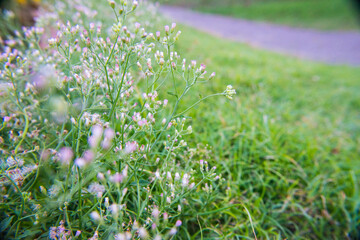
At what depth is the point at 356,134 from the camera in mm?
3449

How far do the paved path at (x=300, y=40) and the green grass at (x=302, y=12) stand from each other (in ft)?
3.84

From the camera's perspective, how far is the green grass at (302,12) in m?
14.0

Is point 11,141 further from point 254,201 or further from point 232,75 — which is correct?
point 232,75

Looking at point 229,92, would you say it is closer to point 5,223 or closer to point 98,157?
point 98,157

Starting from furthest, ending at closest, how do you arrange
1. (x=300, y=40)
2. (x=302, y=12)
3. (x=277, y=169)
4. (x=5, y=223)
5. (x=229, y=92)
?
(x=302, y=12) < (x=300, y=40) < (x=277, y=169) < (x=229, y=92) < (x=5, y=223)

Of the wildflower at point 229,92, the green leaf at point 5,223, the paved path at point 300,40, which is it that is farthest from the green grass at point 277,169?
the paved path at point 300,40

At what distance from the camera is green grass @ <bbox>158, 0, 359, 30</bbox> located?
13953 mm

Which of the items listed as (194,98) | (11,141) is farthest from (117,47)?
(194,98)

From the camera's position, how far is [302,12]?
15953 millimetres

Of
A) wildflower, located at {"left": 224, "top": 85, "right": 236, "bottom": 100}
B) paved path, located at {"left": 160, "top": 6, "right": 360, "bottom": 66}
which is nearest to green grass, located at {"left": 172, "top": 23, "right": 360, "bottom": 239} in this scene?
A: wildflower, located at {"left": 224, "top": 85, "right": 236, "bottom": 100}

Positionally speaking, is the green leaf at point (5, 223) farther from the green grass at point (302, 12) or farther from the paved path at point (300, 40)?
the green grass at point (302, 12)

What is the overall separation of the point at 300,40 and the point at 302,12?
582 centimetres

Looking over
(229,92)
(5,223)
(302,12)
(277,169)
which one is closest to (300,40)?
(302,12)

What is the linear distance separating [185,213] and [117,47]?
3.65 ft
